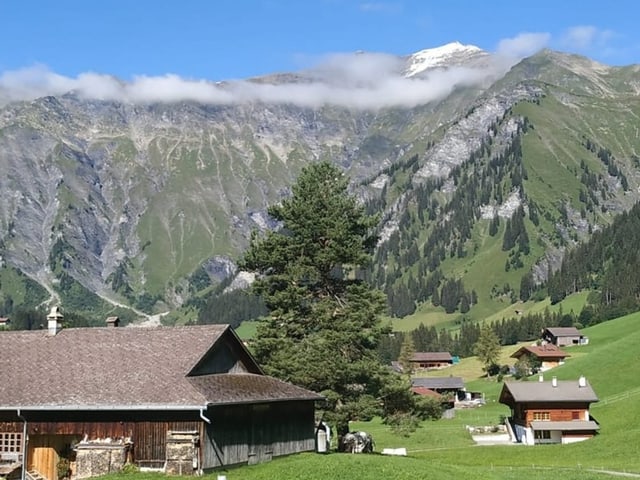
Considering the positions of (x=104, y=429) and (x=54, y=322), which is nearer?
(x=104, y=429)

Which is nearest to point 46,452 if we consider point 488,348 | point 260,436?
point 260,436

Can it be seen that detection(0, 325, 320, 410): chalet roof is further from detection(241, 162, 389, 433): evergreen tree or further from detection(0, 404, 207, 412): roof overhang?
detection(241, 162, 389, 433): evergreen tree

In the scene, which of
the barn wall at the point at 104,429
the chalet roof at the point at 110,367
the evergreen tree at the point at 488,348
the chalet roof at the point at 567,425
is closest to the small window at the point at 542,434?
the chalet roof at the point at 567,425

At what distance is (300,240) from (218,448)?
76.8 ft

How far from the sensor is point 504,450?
8531 cm

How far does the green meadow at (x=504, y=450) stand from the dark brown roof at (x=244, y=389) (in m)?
3.44

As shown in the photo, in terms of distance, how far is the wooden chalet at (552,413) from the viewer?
102m

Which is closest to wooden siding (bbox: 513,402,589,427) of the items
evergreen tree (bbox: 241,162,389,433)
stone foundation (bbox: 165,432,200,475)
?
evergreen tree (bbox: 241,162,389,433)

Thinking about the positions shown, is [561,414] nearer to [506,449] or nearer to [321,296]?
[506,449]

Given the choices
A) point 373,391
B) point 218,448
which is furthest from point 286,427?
point 373,391

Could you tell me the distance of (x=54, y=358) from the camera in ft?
159

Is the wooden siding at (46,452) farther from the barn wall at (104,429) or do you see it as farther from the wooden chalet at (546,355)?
the wooden chalet at (546,355)

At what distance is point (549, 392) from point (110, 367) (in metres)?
75.6

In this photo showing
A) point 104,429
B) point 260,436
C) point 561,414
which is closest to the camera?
point 104,429
